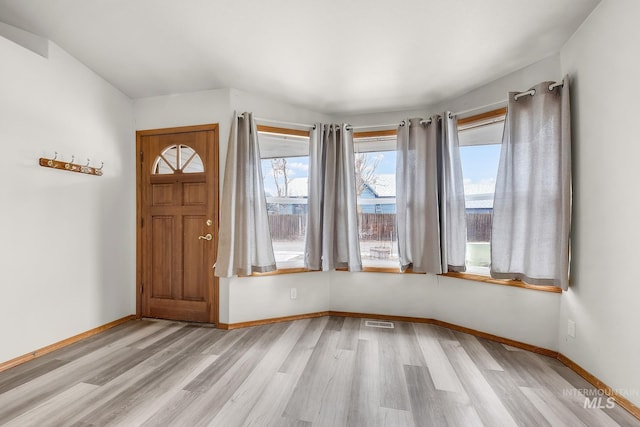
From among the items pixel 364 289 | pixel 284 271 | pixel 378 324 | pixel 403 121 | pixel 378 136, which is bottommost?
pixel 378 324

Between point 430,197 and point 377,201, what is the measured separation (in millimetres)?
601

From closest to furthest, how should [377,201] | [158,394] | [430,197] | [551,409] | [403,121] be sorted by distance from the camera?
1. [551,409]
2. [158,394]
3. [430,197]
4. [403,121]
5. [377,201]

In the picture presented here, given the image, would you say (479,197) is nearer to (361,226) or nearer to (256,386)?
(361,226)

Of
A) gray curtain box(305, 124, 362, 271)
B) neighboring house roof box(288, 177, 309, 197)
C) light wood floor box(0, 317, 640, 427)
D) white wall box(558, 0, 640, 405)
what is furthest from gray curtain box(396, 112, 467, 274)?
neighboring house roof box(288, 177, 309, 197)

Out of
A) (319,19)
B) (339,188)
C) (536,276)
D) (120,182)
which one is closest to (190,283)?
(120,182)

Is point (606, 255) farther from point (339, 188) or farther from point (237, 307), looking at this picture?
point (237, 307)

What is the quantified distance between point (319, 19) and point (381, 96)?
1.13 metres

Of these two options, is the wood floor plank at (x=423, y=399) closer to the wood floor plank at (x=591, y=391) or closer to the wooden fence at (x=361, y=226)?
the wood floor plank at (x=591, y=391)

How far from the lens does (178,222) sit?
10.1 feet

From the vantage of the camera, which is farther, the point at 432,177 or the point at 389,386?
the point at 432,177

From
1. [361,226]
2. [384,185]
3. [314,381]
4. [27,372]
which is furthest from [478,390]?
[27,372]

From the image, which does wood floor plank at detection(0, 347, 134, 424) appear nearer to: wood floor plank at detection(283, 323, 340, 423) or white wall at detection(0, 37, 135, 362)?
white wall at detection(0, 37, 135, 362)

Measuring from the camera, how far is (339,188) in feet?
10.3

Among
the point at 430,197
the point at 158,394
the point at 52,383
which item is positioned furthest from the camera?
the point at 430,197
